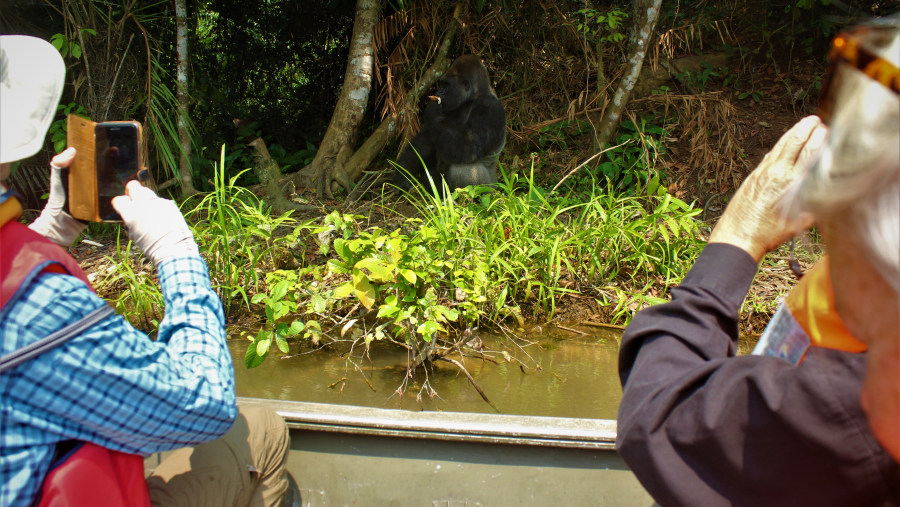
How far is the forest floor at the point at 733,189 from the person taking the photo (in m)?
3.98

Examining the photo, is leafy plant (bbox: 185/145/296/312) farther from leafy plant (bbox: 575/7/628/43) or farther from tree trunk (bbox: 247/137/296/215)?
leafy plant (bbox: 575/7/628/43)

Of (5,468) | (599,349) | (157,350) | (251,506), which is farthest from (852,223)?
(599,349)

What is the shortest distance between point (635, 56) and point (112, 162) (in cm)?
476

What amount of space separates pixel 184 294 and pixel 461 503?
115 centimetres

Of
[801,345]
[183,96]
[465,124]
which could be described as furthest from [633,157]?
[801,345]

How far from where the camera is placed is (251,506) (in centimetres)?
175

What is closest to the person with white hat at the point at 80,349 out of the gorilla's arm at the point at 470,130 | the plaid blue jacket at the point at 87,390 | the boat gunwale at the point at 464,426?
the plaid blue jacket at the point at 87,390

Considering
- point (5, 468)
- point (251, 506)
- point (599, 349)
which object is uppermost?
point (5, 468)

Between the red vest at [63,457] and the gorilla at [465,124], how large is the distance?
4288 mm

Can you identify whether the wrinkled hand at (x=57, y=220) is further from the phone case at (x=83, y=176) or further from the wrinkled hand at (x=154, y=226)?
the wrinkled hand at (x=154, y=226)

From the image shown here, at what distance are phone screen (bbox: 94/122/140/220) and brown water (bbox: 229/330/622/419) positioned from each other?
1.86m

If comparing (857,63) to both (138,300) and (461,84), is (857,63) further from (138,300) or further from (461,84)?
(461,84)

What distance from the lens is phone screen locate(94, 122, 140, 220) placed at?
147cm

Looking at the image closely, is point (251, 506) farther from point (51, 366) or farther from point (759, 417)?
point (759, 417)
